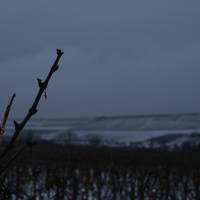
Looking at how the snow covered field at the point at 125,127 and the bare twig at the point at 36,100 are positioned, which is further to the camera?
the snow covered field at the point at 125,127

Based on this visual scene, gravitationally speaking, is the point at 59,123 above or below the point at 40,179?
above

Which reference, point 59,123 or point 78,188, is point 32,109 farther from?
point 59,123

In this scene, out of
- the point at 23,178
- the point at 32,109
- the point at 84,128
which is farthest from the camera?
the point at 84,128

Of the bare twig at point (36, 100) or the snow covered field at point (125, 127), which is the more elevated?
the snow covered field at point (125, 127)

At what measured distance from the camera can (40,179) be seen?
12805mm

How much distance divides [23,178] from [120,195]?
238 centimetres

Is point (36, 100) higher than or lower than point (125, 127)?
lower

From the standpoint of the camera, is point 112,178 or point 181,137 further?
point 181,137

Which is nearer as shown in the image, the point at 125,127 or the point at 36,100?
the point at 36,100

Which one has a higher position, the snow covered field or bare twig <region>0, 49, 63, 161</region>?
the snow covered field

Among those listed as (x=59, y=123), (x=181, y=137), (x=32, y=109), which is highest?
(x=59, y=123)

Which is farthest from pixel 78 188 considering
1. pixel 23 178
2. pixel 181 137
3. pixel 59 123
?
pixel 59 123

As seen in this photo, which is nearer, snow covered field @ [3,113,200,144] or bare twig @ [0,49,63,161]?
bare twig @ [0,49,63,161]

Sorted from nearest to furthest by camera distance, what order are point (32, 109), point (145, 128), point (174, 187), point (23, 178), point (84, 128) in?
1. point (32, 109)
2. point (174, 187)
3. point (23, 178)
4. point (145, 128)
5. point (84, 128)
